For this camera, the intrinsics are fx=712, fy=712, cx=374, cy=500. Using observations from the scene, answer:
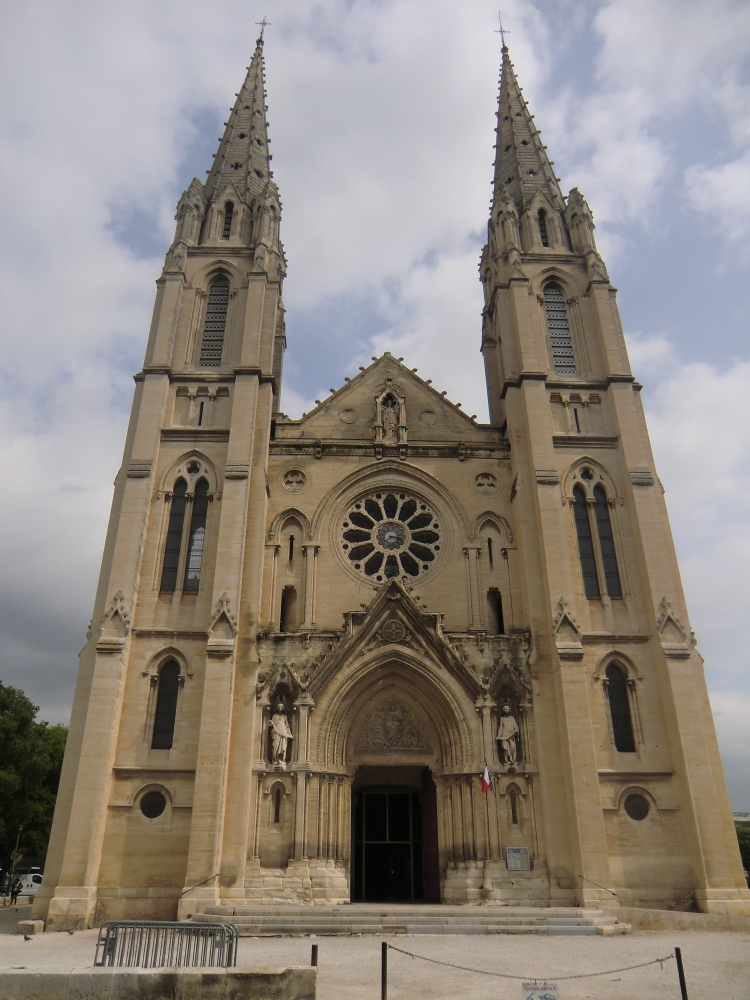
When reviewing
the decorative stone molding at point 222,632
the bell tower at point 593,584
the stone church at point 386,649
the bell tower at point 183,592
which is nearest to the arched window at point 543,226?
the bell tower at point 593,584

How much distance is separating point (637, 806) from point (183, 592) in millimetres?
14576

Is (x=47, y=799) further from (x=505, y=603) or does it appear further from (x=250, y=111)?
(x=250, y=111)

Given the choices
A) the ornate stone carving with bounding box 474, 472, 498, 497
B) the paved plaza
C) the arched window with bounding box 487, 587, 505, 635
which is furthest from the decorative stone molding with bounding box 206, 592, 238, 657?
the ornate stone carving with bounding box 474, 472, 498, 497

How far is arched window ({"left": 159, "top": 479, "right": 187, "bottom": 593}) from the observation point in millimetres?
22500

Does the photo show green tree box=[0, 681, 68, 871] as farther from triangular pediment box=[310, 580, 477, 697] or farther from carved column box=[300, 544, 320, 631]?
triangular pediment box=[310, 580, 477, 697]

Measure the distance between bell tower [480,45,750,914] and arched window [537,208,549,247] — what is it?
38 cm

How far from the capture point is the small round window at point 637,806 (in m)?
19.7

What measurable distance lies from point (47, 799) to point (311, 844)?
84.3ft

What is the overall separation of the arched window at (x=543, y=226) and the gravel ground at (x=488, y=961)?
25427mm

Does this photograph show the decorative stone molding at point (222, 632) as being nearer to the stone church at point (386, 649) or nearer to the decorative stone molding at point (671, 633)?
the stone church at point (386, 649)

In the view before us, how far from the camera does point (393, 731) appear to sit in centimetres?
2142

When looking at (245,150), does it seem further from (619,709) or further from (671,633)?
(619,709)

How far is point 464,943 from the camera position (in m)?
14.2

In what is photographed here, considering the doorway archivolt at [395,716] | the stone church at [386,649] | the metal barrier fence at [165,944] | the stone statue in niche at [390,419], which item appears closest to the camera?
the metal barrier fence at [165,944]
